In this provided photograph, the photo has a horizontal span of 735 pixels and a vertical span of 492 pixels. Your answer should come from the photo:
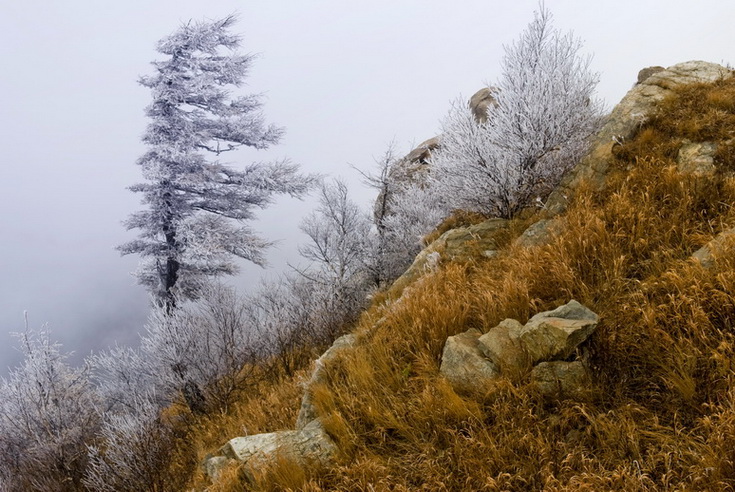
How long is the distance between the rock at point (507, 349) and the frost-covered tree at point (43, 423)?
7.96 meters

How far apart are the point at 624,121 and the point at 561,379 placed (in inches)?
246

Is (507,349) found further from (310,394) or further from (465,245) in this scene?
(465,245)

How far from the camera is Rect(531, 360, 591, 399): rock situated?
3.13 m

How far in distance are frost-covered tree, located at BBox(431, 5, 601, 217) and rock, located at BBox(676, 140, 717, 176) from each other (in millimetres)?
2300

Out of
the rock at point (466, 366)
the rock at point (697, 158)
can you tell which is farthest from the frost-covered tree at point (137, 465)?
the rock at point (697, 158)

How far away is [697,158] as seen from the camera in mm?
5617

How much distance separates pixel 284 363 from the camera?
972 centimetres

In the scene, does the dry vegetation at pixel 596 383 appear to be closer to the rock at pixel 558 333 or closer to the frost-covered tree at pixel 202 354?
the rock at pixel 558 333

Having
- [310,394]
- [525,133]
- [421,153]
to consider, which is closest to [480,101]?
[421,153]

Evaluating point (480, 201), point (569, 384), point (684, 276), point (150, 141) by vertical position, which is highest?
point (150, 141)

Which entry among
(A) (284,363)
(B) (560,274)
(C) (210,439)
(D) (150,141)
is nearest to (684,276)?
(B) (560,274)

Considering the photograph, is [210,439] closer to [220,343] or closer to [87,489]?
[87,489]

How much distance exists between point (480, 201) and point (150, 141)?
36.0 feet

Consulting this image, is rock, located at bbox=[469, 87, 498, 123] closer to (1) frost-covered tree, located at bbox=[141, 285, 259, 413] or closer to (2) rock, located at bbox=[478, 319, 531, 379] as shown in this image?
(1) frost-covered tree, located at bbox=[141, 285, 259, 413]
